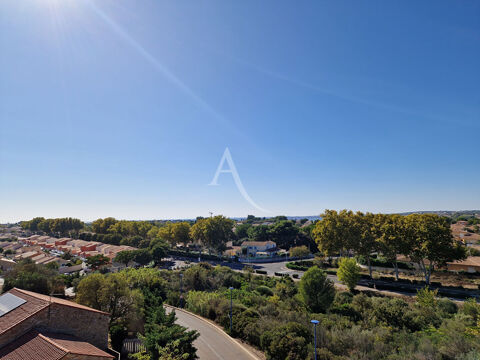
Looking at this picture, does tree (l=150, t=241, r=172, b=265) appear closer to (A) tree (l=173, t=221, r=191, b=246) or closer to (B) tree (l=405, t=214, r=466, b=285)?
(A) tree (l=173, t=221, r=191, b=246)

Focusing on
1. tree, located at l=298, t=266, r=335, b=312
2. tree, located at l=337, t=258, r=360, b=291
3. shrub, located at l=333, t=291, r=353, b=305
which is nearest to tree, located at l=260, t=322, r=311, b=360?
tree, located at l=298, t=266, r=335, b=312

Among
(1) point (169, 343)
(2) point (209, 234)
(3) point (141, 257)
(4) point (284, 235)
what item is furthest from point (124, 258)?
(4) point (284, 235)

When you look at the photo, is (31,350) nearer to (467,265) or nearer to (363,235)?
(363,235)

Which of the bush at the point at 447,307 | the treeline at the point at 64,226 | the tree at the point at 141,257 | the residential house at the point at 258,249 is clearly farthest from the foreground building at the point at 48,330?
the treeline at the point at 64,226

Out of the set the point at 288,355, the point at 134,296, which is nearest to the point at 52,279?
the point at 134,296

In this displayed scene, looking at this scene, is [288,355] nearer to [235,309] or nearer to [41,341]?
[235,309]
